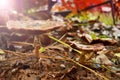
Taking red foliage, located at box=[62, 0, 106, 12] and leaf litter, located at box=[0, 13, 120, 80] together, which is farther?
red foliage, located at box=[62, 0, 106, 12]

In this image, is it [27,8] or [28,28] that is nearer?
[28,28]

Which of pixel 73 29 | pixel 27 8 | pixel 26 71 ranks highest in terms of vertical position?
pixel 27 8

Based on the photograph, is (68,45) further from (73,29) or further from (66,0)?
(66,0)

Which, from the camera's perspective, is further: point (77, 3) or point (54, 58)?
point (77, 3)

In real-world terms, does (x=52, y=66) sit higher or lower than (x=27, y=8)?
lower

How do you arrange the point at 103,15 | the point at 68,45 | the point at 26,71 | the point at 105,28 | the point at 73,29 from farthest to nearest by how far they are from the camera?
the point at 103,15 < the point at 105,28 < the point at 73,29 < the point at 68,45 < the point at 26,71

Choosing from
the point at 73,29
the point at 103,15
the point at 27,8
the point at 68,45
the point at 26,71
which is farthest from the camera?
the point at 103,15

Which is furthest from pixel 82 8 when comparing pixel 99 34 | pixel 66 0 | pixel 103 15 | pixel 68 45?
pixel 68 45

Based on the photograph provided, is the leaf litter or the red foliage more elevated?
the red foliage

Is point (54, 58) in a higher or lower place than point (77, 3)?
lower

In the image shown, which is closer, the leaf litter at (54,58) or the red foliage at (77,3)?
the leaf litter at (54,58)

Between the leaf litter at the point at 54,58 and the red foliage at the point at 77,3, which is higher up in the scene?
the red foliage at the point at 77,3
